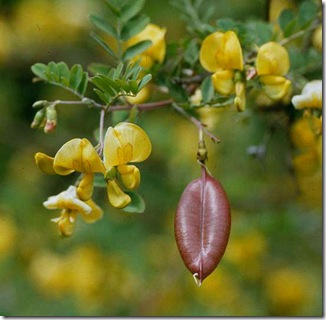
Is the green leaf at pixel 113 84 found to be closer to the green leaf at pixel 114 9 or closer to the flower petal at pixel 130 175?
the flower petal at pixel 130 175

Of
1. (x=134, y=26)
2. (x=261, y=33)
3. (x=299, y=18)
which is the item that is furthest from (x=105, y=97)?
(x=299, y=18)

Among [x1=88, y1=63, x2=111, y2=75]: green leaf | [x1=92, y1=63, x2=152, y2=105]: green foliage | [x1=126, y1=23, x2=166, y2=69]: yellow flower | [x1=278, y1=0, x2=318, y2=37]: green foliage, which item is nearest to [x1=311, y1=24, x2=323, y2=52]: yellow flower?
[x1=278, y1=0, x2=318, y2=37]: green foliage

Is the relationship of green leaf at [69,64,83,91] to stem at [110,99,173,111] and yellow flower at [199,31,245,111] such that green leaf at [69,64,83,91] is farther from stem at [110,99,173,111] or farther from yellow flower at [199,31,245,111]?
yellow flower at [199,31,245,111]

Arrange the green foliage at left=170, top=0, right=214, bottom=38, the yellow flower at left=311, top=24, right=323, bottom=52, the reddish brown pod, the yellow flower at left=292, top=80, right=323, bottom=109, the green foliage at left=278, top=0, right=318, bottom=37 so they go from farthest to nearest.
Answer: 1. the yellow flower at left=311, top=24, right=323, bottom=52
2. the green foliage at left=170, top=0, right=214, bottom=38
3. the green foliage at left=278, top=0, right=318, bottom=37
4. the yellow flower at left=292, top=80, right=323, bottom=109
5. the reddish brown pod

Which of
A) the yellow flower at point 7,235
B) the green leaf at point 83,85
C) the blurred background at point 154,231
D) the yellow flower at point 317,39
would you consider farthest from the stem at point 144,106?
the yellow flower at point 7,235

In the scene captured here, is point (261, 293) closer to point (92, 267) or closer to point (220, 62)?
point (92, 267)

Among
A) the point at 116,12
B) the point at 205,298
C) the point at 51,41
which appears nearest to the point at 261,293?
the point at 205,298
